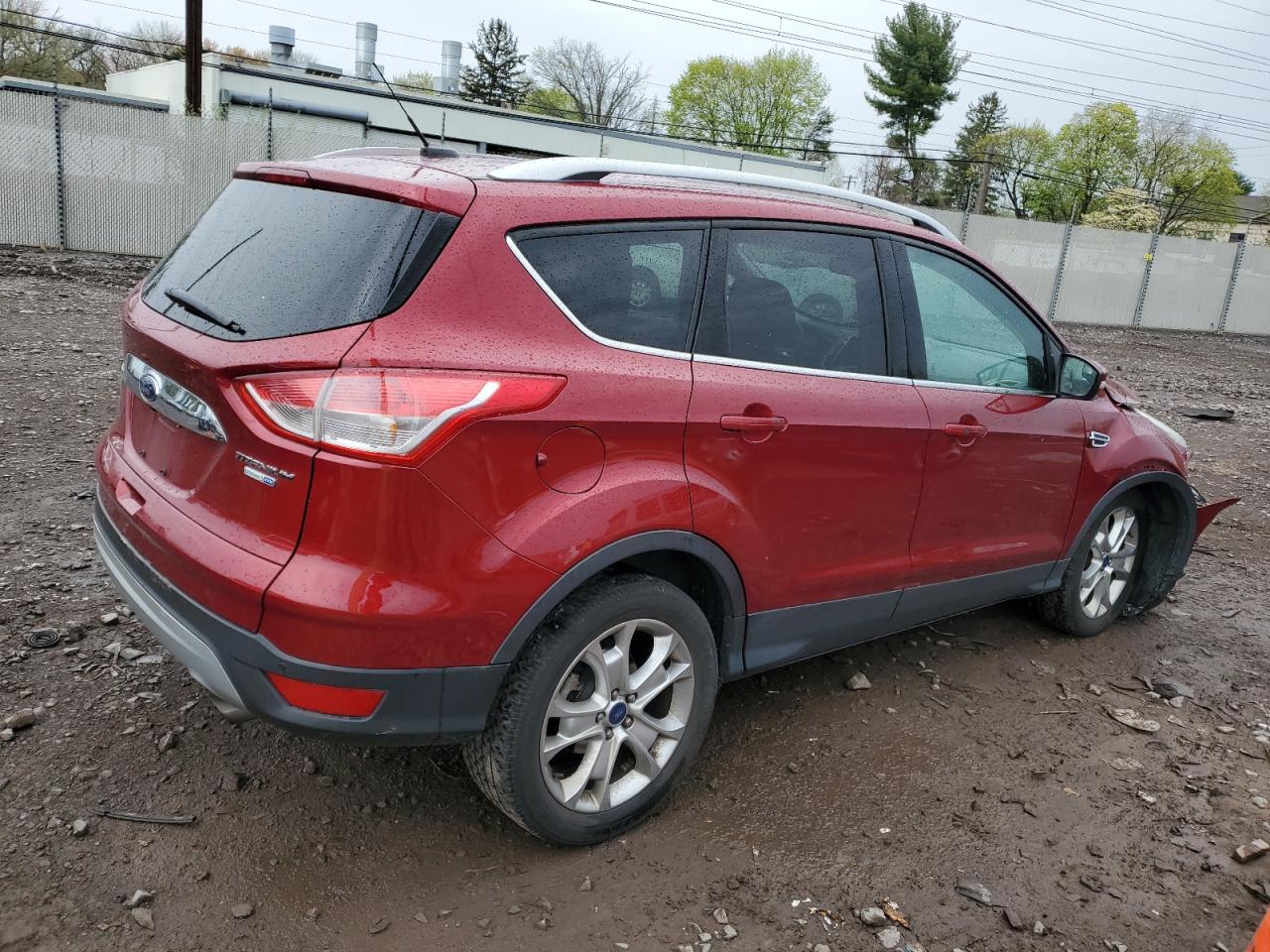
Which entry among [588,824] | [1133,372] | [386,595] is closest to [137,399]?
[386,595]

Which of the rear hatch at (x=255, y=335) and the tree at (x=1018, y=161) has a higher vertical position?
the tree at (x=1018, y=161)

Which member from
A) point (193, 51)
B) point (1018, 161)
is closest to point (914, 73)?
point (1018, 161)

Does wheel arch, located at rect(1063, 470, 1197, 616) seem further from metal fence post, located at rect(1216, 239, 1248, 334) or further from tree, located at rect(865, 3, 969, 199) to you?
tree, located at rect(865, 3, 969, 199)

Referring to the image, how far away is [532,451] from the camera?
8.05ft

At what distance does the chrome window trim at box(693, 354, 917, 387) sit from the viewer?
2902 mm

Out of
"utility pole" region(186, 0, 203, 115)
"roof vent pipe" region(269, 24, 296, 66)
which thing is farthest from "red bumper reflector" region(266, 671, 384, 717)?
"roof vent pipe" region(269, 24, 296, 66)

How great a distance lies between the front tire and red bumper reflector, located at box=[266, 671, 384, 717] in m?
0.35

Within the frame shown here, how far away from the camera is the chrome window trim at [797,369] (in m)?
2.90

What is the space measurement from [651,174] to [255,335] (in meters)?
1.28

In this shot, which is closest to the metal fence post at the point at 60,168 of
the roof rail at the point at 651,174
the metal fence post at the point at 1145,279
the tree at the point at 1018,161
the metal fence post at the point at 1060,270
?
the roof rail at the point at 651,174

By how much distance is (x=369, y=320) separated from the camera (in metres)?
2.36

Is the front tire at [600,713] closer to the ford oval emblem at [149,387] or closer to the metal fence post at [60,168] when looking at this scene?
the ford oval emblem at [149,387]

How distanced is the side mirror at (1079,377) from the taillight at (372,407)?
2.69 m

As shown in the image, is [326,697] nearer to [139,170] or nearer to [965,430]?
[965,430]
